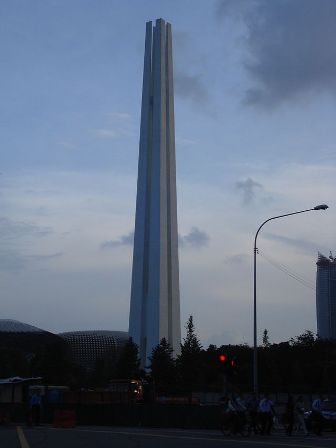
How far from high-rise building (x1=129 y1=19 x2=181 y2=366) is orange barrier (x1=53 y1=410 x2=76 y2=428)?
207 feet

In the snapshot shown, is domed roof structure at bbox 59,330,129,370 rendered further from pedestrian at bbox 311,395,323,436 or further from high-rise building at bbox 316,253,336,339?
pedestrian at bbox 311,395,323,436

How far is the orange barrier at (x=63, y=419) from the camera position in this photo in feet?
117

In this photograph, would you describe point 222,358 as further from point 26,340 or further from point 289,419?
point 26,340

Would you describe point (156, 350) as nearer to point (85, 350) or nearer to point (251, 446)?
point (251, 446)

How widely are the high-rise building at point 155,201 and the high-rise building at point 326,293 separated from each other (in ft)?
97.3

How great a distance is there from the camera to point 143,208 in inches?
3999

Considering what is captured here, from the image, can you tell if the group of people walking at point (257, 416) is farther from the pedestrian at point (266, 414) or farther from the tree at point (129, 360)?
the tree at point (129, 360)

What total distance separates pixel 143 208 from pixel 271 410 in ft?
237

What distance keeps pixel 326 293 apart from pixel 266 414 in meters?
96.0

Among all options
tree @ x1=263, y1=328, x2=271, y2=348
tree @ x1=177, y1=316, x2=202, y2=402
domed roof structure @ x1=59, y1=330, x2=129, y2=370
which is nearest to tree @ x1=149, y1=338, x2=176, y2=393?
tree @ x1=177, y1=316, x2=202, y2=402

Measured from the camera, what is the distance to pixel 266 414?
30.1 m

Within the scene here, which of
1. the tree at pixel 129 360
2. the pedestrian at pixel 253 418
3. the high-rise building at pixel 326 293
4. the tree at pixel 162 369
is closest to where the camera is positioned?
the pedestrian at pixel 253 418

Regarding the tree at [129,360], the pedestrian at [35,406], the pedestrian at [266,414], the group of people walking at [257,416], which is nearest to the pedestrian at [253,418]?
the group of people walking at [257,416]

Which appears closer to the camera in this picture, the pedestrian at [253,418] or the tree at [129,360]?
the pedestrian at [253,418]
